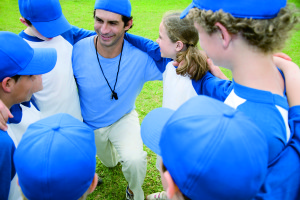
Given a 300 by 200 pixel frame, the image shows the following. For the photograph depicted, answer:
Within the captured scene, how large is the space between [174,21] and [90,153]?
59.2 inches

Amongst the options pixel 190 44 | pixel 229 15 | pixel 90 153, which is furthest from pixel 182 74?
pixel 90 153

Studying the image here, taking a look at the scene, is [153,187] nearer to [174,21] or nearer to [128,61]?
[128,61]

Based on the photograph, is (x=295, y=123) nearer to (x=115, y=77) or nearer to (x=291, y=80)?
(x=291, y=80)

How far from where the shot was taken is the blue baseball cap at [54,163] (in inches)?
44.3

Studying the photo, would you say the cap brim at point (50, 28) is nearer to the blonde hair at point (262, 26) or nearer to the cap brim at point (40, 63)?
the cap brim at point (40, 63)

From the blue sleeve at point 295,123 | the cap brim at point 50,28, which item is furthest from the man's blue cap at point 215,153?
the cap brim at point 50,28

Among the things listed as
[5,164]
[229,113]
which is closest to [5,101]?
[5,164]

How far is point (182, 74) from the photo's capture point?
2146 mm

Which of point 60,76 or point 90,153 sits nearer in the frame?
point 90,153

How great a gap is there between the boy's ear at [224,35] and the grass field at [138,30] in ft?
1.37

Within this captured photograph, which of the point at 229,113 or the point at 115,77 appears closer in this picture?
the point at 229,113

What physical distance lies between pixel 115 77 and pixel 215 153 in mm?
1947

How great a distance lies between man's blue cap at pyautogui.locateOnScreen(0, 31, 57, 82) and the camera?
1.68 meters

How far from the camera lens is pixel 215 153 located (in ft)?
3.00
